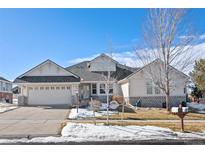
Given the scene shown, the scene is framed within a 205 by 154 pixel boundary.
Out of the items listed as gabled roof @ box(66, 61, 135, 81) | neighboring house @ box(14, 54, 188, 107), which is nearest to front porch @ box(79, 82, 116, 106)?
neighboring house @ box(14, 54, 188, 107)

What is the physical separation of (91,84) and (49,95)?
4635 mm

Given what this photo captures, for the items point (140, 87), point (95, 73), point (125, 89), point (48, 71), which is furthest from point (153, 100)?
point (48, 71)

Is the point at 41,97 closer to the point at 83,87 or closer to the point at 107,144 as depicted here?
the point at 83,87

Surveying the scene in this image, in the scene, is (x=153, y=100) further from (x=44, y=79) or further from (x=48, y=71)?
(x=48, y=71)

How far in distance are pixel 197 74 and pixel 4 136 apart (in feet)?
71.9

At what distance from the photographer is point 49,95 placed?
25453 millimetres

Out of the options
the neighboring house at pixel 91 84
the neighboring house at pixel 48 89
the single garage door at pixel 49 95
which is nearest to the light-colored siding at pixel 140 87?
the neighboring house at pixel 91 84

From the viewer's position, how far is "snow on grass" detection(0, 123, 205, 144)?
946 centimetres

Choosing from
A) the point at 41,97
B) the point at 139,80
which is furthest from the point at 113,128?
the point at 41,97

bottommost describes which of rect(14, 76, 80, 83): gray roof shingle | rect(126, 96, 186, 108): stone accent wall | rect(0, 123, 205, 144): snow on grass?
rect(0, 123, 205, 144): snow on grass

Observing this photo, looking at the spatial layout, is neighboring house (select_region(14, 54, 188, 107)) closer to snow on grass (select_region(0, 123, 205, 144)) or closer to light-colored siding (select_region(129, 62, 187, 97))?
light-colored siding (select_region(129, 62, 187, 97))

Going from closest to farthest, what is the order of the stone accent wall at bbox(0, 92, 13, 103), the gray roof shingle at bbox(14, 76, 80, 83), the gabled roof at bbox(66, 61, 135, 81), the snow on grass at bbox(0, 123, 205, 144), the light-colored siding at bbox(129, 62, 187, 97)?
the snow on grass at bbox(0, 123, 205, 144), the light-colored siding at bbox(129, 62, 187, 97), the gray roof shingle at bbox(14, 76, 80, 83), the gabled roof at bbox(66, 61, 135, 81), the stone accent wall at bbox(0, 92, 13, 103)

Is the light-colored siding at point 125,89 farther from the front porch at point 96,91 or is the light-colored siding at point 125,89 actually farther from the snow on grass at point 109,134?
the snow on grass at point 109,134
